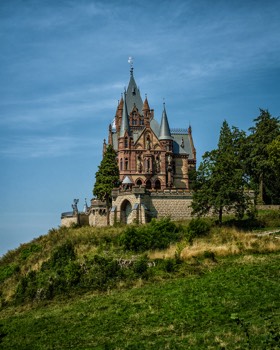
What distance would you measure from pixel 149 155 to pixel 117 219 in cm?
1476

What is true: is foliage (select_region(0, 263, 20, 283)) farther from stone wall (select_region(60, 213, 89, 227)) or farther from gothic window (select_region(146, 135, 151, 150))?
gothic window (select_region(146, 135, 151, 150))

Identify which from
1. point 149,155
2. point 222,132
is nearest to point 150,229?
point 149,155

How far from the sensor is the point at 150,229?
136 feet

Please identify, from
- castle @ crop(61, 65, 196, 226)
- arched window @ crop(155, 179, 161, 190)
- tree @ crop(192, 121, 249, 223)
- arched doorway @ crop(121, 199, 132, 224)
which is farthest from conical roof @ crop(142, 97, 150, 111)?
tree @ crop(192, 121, 249, 223)

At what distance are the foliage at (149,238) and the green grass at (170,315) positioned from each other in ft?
24.2

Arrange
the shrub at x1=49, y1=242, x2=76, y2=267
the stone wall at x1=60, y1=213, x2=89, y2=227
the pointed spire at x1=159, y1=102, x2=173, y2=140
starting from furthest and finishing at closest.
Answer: the pointed spire at x1=159, y1=102, x2=173, y2=140
the stone wall at x1=60, y1=213, x2=89, y2=227
the shrub at x1=49, y1=242, x2=76, y2=267

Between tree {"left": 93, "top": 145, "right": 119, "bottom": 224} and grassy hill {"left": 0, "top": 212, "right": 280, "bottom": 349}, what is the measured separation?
39.0ft

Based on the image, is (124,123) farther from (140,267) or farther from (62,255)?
(140,267)

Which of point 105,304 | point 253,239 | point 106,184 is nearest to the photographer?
point 105,304

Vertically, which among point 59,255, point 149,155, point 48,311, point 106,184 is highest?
point 149,155

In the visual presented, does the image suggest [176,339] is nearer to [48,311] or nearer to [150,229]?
[48,311]

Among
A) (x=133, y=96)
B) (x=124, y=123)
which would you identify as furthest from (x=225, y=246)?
(x=133, y=96)

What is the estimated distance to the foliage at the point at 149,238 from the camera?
127 feet

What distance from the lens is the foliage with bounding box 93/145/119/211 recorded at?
58.2 m
